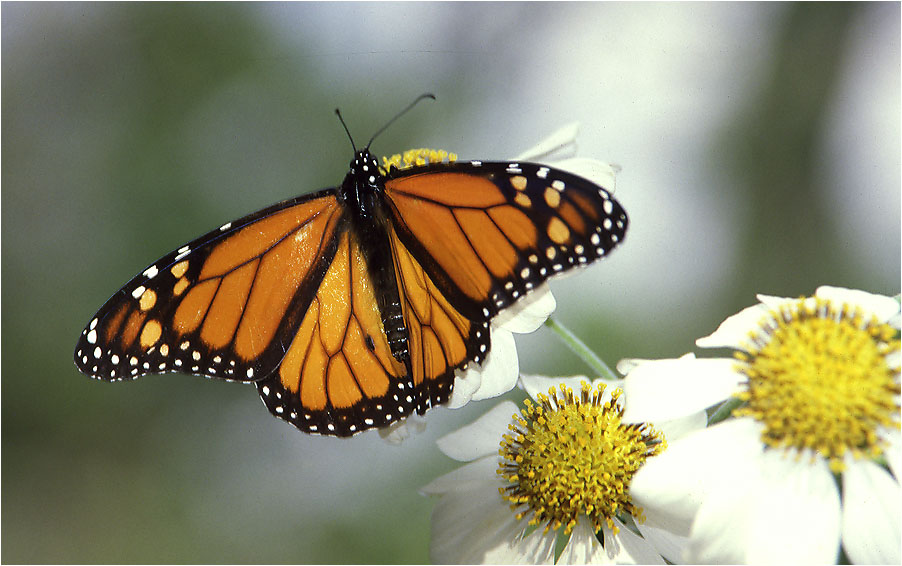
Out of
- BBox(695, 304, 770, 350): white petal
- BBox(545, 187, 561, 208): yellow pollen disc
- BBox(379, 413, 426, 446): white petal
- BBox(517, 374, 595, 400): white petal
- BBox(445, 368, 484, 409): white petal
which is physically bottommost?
BBox(379, 413, 426, 446): white petal

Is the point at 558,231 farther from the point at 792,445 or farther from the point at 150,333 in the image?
the point at 150,333

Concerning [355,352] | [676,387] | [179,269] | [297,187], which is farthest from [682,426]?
[297,187]

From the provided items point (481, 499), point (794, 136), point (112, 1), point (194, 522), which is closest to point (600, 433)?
point (481, 499)

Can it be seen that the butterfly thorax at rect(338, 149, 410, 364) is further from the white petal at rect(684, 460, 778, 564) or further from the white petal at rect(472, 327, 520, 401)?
the white petal at rect(684, 460, 778, 564)

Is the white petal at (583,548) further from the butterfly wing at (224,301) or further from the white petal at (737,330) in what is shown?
the butterfly wing at (224,301)

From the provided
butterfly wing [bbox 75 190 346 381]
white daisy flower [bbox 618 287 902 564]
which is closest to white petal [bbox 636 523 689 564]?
white daisy flower [bbox 618 287 902 564]

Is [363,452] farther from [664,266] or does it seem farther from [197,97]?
[197,97]
